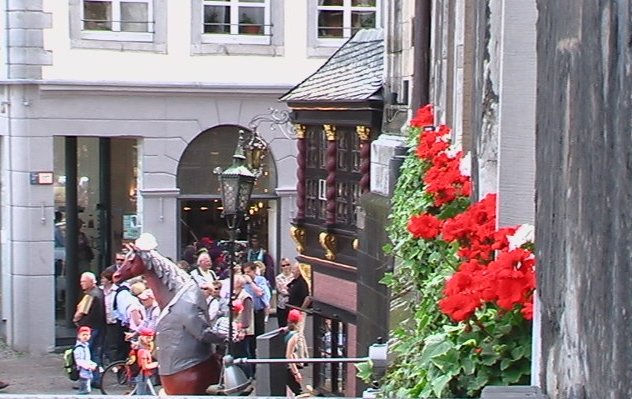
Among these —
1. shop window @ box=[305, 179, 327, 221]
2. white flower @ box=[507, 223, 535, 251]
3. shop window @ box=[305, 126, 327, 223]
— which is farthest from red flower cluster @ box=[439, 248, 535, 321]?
shop window @ box=[305, 179, 327, 221]

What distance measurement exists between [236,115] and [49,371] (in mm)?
5117

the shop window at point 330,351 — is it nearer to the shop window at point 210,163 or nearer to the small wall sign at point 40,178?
the shop window at point 210,163

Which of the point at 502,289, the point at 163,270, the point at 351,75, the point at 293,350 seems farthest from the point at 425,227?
the point at 351,75

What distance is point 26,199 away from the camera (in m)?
20.9

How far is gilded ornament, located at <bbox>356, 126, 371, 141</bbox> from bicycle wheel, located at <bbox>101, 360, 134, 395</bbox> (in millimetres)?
3778

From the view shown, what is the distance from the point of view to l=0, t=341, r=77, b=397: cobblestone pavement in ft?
55.9

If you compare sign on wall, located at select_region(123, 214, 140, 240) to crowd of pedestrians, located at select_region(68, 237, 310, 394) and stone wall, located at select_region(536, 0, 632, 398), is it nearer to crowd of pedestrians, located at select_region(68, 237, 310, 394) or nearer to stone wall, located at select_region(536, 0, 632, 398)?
crowd of pedestrians, located at select_region(68, 237, 310, 394)

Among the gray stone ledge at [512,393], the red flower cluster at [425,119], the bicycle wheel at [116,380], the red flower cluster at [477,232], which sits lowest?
the bicycle wheel at [116,380]

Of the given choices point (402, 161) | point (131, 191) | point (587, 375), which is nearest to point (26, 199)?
point (131, 191)

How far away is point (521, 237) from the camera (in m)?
3.81

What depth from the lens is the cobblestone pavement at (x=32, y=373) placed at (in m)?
17.0

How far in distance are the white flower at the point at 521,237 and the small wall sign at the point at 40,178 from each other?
17.6 metres

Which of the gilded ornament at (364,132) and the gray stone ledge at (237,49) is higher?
the gray stone ledge at (237,49)

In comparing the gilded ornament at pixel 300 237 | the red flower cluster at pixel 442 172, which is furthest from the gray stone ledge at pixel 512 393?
the gilded ornament at pixel 300 237
